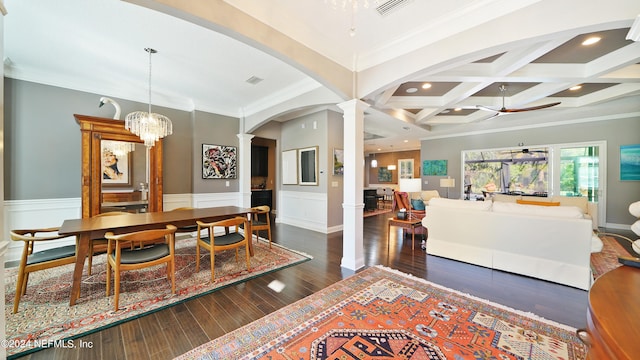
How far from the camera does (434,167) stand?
8.47 m

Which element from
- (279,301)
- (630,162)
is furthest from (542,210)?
(630,162)

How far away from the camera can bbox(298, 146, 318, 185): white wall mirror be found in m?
5.55

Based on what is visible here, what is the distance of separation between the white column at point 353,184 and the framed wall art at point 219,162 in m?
3.28

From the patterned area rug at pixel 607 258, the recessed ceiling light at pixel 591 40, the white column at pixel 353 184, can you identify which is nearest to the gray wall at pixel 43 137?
the white column at pixel 353 184

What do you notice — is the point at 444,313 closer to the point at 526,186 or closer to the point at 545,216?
the point at 545,216

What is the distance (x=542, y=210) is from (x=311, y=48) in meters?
3.56

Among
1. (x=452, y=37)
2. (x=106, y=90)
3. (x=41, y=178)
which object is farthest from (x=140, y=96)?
(x=452, y=37)

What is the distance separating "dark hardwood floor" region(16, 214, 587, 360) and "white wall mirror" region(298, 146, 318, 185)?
221 centimetres

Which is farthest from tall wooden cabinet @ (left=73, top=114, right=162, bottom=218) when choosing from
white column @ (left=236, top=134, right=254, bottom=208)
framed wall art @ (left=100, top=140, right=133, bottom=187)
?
white column @ (left=236, top=134, right=254, bottom=208)

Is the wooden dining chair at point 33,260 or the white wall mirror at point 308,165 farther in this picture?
the white wall mirror at point 308,165

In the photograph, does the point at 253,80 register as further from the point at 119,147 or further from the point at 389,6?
the point at 119,147

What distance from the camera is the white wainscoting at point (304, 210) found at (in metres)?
5.40

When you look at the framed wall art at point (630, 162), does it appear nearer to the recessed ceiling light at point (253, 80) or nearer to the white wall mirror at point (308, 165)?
the white wall mirror at point (308, 165)

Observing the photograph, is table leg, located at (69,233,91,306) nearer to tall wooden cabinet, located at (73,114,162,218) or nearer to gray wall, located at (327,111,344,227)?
tall wooden cabinet, located at (73,114,162,218)
